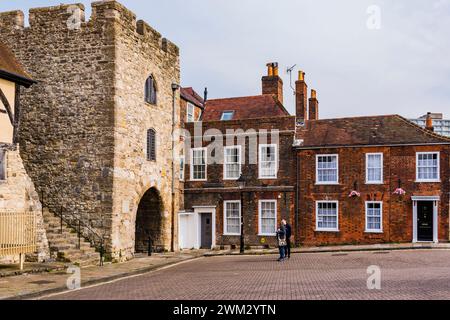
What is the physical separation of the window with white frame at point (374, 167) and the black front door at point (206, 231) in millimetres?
9039

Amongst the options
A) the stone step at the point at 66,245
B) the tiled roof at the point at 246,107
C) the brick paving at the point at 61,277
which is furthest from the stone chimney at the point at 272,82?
the stone step at the point at 66,245

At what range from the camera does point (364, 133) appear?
2838cm

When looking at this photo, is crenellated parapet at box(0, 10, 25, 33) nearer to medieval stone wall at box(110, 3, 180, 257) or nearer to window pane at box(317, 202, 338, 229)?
medieval stone wall at box(110, 3, 180, 257)

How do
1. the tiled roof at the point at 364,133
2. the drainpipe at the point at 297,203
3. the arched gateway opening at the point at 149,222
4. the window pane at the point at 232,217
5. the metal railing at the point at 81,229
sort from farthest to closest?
the window pane at the point at 232,217 → the drainpipe at the point at 297,203 → the tiled roof at the point at 364,133 → the arched gateway opening at the point at 149,222 → the metal railing at the point at 81,229

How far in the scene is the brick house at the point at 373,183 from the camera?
26.6m

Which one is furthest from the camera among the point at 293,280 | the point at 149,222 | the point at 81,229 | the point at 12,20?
the point at 149,222

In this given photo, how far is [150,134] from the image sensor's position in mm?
24562

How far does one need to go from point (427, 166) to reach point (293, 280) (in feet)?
48.2

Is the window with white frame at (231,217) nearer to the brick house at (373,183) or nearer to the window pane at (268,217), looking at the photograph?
the window pane at (268,217)

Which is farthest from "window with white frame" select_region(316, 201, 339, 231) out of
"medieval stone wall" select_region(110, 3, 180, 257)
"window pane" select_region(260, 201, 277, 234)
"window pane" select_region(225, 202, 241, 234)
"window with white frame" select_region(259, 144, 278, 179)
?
"medieval stone wall" select_region(110, 3, 180, 257)

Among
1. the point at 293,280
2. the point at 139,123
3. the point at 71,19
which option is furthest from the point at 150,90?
the point at 293,280

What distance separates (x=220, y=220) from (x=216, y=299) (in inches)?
717

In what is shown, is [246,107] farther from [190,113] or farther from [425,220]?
[425,220]

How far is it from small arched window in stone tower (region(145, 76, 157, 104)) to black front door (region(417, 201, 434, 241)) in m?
14.2
